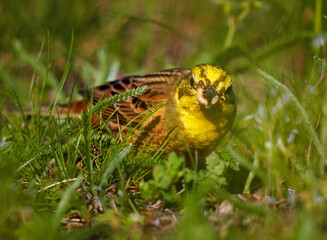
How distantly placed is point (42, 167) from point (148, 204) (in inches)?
30.0

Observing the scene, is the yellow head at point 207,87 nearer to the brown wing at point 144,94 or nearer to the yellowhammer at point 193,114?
the yellowhammer at point 193,114

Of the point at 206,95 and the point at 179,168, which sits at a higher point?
the point at 206,95

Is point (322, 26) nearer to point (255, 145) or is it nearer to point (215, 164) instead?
point (255, 145)

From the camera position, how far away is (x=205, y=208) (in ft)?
8.65

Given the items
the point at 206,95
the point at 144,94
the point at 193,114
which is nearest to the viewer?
the point at 206,95

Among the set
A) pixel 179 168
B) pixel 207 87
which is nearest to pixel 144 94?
pixel 207 87

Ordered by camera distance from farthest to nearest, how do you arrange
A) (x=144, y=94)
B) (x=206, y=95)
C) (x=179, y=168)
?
(x=144, y=94)
(x=206, y=95)
(x=179, y=168)

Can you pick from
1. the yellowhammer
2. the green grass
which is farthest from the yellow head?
the green grass

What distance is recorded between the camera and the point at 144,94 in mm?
3666

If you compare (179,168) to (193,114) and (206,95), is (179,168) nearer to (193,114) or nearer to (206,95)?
(206,95)

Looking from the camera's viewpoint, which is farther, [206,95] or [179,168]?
[206,95]

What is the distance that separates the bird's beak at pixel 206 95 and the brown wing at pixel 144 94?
0.60 metres

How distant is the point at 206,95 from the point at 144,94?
94 centimetres

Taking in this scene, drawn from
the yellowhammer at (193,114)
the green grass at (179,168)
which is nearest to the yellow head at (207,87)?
the yellowhammer at (193,114)
